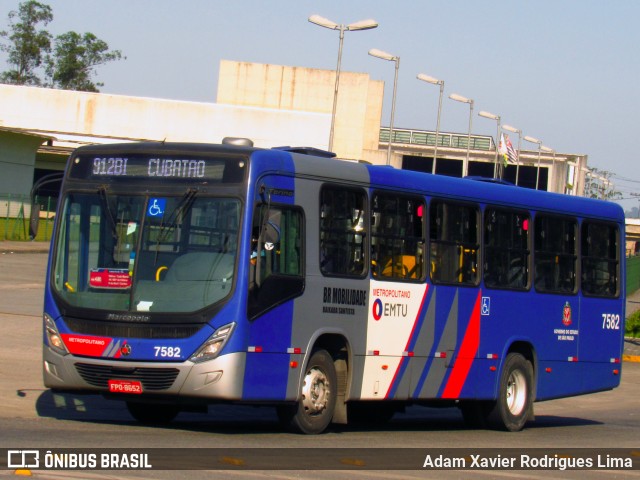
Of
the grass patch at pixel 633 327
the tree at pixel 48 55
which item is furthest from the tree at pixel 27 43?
the grass patch at pixel 633 327

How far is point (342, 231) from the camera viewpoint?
1260 cm

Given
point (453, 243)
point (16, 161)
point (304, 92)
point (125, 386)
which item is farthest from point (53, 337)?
point (304, 92)

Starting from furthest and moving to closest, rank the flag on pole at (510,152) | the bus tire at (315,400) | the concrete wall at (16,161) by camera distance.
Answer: the flag on pole at (510,152) → the concrete wall at (16,161) → the bus tire at (315,400)

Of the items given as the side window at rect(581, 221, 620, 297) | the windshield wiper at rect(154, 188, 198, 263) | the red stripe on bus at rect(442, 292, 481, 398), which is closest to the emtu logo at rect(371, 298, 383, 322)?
the red stripe on bus at rect(442, 292, 481, 398)

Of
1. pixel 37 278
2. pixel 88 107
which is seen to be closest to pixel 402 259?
pixel 37 278

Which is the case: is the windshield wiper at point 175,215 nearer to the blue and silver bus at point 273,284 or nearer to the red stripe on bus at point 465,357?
the blue and silver bus at point 273,284

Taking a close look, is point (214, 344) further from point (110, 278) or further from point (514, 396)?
point (514, 396)

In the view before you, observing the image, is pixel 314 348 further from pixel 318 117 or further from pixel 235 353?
pixel 318 117

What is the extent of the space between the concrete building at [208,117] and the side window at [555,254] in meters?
35.4

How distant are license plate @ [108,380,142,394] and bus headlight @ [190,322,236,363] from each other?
60 centimetres

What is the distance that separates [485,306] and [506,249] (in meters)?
0.92

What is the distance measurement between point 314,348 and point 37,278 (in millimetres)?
22255

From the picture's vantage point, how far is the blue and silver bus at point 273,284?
1114 cm

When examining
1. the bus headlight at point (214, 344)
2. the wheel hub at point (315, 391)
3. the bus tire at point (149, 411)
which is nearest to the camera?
the bus headlight at point (214, 344)
